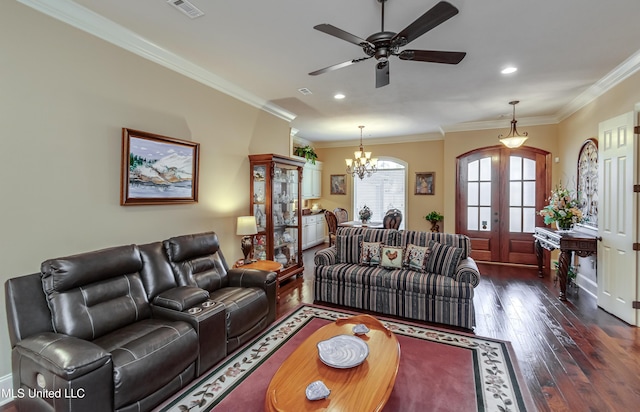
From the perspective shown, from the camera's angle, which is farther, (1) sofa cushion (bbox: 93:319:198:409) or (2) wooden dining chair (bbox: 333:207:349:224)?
(2) wooden dining chair (bbox: 333:207:349:224)

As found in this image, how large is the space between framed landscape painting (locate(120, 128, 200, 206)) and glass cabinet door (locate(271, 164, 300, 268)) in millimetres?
1314

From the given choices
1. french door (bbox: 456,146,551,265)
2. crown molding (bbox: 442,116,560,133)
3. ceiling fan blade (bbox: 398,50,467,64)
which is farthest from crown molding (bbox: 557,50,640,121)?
ceiling fan blade (bbox: 398,50,467,64)

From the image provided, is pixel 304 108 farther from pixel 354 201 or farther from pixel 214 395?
pixel 214 395

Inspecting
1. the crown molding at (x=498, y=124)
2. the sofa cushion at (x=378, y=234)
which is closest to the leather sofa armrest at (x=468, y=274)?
the sofa cushion at (x=378, y=234)

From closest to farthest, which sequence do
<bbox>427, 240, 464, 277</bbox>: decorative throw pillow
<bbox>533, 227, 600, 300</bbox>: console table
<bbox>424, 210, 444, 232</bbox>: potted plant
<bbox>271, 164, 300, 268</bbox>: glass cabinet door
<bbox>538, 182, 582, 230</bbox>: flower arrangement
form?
<bbox>427, 240, 464, 277</bbox>: decorative throw pillow < <bbox>533, 227, 600, 300</bbox>: console table < <bbox>538, 182, 582, 230</bbox>: flower arrangement < <bbox>271, 164, 300, 268</bbox>: glass cabinet door < <bbox>424, 210, 444, 232</bbox>: potted plant

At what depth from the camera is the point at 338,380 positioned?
5.68 feet

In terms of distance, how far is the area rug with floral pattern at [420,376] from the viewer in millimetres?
2051

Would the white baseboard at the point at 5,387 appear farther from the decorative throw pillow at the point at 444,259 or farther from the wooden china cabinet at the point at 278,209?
the decorative throw pillow at the point at 444,259

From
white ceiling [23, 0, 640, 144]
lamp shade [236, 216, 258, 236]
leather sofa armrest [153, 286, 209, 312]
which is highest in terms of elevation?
white ceiling [23, 0, 640, 144]

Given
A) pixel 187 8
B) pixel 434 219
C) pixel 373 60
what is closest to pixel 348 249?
pixel 373 60

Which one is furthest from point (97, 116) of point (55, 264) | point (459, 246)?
point (459, 246)

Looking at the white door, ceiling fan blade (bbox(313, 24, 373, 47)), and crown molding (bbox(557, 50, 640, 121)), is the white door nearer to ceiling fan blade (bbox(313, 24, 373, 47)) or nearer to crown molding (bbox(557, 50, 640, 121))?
crown molding (bbox(557, 50, 640, 121))

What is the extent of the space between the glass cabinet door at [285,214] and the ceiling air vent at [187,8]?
7.74 feet

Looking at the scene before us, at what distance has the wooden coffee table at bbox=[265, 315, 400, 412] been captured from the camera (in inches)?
60.2
